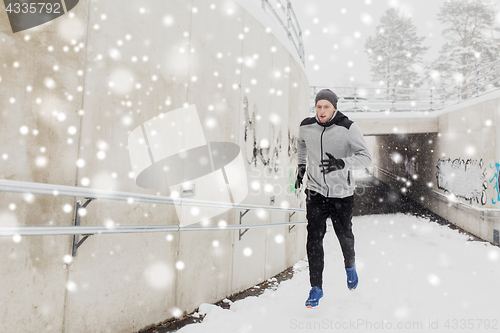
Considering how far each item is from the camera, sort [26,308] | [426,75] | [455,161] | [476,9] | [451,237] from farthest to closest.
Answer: [426,75] → [476,9] → [455,161] → [451,237] → [26,308]

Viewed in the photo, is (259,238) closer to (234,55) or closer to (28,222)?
(234,55)

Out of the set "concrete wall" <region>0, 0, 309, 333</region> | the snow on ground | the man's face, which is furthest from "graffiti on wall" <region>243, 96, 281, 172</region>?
the snow on ground

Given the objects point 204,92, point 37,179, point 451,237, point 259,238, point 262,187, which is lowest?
point 451,237

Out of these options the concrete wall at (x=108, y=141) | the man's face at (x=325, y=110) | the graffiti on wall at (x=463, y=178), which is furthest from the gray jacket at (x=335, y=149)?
the graffiti on wall at (x=463, y=178)

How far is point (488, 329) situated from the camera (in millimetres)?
2508

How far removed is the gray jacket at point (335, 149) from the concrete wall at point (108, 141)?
1.12 meters

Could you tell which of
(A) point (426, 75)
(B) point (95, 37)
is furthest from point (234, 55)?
(A) point (426, 75)

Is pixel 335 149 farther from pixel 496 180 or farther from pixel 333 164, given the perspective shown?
pixel 496 180

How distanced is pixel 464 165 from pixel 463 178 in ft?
1.40

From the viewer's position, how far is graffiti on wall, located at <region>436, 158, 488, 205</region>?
324 inches

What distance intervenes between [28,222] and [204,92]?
6.70 feet

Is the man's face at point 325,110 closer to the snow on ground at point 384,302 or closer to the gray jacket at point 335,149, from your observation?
the gray jacket at point 335,149

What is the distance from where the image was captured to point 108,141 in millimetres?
2207

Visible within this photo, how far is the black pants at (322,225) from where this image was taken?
292cm
